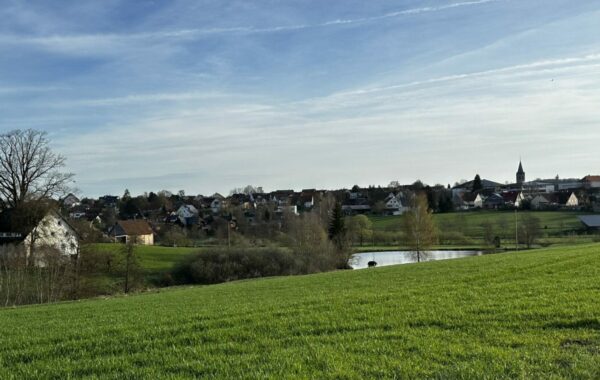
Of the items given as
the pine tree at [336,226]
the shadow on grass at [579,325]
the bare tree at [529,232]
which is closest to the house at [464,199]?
the bare tree at [529,232]

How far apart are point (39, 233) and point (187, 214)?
318ft

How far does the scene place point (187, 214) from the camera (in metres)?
147

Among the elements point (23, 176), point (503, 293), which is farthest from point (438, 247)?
point (503, 293)

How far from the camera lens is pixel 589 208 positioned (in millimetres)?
108438

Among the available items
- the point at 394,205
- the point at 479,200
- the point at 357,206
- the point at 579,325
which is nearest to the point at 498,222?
the point at 394,205

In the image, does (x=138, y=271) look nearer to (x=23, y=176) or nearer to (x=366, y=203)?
(x=23, y=176)

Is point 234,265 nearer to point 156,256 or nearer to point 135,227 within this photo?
point 156,256

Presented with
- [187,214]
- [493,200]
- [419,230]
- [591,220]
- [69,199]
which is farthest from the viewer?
[493,200]

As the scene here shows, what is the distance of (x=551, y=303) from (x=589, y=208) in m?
110

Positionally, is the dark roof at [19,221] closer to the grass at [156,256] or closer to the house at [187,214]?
the grass at [156,256]

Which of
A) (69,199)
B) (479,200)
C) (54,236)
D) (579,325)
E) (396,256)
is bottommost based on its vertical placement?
(396,256)

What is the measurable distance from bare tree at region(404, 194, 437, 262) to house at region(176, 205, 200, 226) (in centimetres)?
7082

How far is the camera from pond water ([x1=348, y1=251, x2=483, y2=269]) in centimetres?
6675

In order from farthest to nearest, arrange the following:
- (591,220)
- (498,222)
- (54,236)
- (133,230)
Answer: (133,230)
(498,222)
(591,220)
(54,236)
